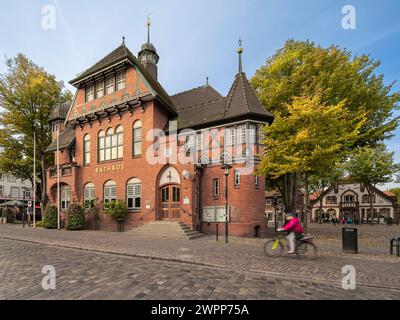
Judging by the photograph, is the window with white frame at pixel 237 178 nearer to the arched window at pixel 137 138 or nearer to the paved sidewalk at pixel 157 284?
the arched window at pixel 137 138

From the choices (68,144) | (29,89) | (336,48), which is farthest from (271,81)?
(29,89)

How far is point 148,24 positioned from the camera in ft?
112

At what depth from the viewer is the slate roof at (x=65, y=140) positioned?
25.8 meters

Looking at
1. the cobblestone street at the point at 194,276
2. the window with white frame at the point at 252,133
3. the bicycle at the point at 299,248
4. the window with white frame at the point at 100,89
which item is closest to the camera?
the cobblestone street at the point at 194,276

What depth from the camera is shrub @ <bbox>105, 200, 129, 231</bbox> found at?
20.3 meters

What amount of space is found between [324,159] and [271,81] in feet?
31.2

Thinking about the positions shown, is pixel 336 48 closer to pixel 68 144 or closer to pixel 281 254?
pixel 281 254

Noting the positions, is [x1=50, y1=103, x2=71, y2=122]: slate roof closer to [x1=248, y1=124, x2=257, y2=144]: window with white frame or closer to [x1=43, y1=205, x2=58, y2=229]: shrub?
[x1=43, y1=205, x2=58, y2=229]: shrub

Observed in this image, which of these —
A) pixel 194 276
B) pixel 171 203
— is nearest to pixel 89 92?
pixel 171 203

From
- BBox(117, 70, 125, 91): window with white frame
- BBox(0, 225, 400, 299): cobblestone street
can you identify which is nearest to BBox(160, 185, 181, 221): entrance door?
BBox(0, 225, 400, 299): cobblestone street

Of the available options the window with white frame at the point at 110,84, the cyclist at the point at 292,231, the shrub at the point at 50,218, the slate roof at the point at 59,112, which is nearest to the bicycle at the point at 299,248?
the cyclist at the point at 292,231

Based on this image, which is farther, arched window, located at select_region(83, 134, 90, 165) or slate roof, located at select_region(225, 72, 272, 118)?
arched window, located at select_region(83, 134, 90, 165)

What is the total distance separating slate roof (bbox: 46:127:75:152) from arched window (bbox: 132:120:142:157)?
8.49 m

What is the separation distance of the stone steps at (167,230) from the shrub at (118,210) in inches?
95.0
